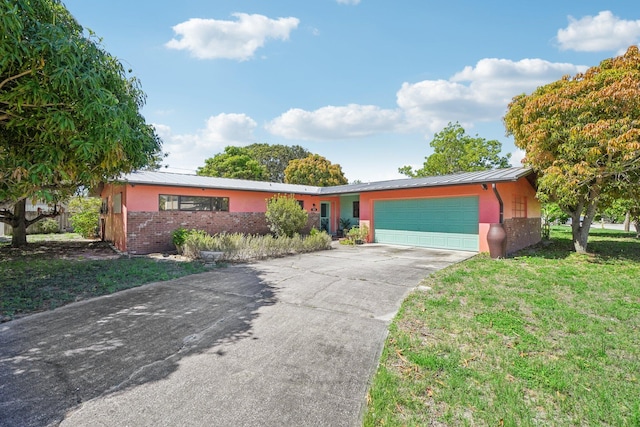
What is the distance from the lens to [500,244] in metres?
10.1

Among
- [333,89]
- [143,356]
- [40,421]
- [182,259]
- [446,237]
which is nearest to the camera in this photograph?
[40,421]

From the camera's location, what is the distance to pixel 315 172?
32531 mm

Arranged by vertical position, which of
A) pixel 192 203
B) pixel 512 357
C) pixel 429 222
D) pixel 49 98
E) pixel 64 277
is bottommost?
pixel 512 357

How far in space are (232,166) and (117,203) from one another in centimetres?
1945

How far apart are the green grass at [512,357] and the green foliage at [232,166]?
Answer: 28.1m

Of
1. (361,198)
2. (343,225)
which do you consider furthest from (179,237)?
(343,225)

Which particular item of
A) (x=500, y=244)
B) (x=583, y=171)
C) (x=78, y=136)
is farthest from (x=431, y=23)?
(x=78, y=136)

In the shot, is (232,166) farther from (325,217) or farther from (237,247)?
(237,247)

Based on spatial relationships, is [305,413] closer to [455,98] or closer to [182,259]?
[182,259]

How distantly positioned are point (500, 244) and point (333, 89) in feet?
29.4

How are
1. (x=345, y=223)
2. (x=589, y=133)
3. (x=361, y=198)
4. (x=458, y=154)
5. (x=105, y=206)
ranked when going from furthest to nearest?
(x=458, y=154) → (x=345, y=223) → (x=105, y=206) → (x=361, y=198) → (x=589, y=133)

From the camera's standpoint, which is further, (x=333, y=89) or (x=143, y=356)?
(x=333, y=89)

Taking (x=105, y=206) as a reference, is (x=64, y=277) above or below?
below

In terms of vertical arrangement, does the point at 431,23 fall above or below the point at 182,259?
above
